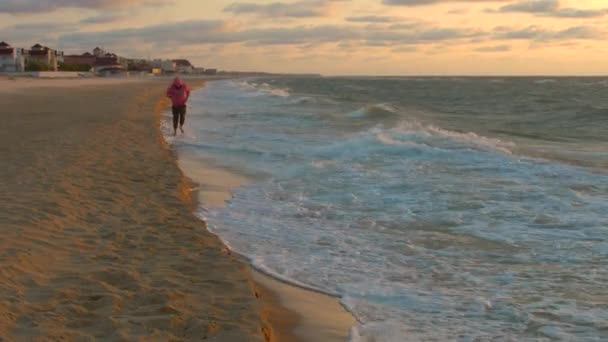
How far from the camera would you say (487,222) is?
7.59m

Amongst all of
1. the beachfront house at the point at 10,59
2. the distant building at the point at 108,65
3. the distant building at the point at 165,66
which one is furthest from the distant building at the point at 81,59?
the beachfront house at the point at 10,59

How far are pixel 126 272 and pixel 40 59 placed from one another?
11203 centimetres

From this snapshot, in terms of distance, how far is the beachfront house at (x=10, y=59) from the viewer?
3785 inches

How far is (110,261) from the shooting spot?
528 centimetres

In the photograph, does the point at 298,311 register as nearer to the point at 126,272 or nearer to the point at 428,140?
the point at 126,272

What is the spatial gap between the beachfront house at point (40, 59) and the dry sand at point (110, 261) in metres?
98.8

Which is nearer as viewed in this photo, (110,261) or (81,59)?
(110,261)

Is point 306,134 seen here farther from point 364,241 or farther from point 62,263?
point 62,263

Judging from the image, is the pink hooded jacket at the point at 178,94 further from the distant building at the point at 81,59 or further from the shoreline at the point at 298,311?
the distant building at the point at 81,59

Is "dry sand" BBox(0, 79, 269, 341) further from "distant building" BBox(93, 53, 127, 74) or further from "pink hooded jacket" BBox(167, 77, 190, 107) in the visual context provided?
"distant building" BBox(93, 53, 127, 74)

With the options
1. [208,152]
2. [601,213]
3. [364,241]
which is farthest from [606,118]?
[364,241]

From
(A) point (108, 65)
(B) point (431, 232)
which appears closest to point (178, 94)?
(B) point (431, 232)

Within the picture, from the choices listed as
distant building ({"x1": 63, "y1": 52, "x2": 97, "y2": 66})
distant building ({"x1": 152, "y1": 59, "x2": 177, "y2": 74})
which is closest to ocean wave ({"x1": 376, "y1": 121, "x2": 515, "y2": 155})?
distant building ({"x1": 63, "y1": 52, "x2": 97, "y2": 66})

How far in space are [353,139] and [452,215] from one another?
8.07 meters
